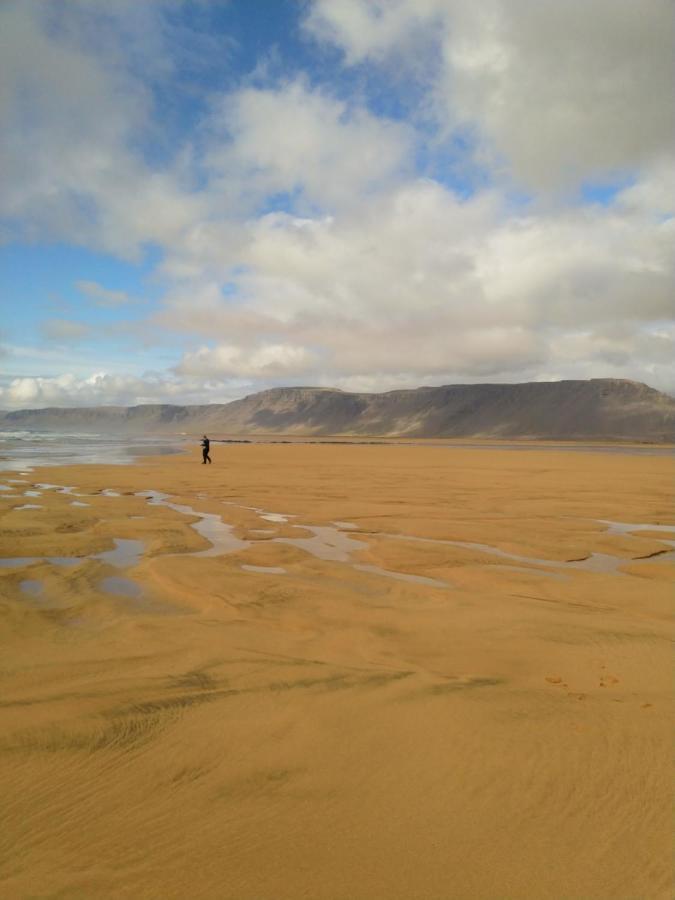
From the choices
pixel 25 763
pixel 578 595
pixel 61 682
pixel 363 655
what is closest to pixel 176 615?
pixel 61 682

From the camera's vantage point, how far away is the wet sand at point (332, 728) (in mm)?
2424

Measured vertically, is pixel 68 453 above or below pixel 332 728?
above

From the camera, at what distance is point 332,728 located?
353 cm

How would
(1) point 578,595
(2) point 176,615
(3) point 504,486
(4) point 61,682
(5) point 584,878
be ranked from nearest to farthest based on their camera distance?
1. (5) point 584,878
2. (4) point 61,682
3. (2) point 176,615
4. (1) point 578,595
5. (3) point 504,486

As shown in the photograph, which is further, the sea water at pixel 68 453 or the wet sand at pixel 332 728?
the sea water at pixel 68 453

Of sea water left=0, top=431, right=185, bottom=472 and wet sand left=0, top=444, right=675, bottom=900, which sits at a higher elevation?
sea water left=0, top=431, right=185, bottom=472

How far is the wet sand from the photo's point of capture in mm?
2424

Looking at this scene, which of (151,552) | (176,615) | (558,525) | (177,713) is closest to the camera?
(177,713)

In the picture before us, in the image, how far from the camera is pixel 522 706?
3818mm

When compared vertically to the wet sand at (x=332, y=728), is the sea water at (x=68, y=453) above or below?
above

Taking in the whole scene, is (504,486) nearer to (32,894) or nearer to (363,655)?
(363,655)

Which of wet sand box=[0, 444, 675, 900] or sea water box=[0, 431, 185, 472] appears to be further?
sea water box=[0, 431, 185, 472]

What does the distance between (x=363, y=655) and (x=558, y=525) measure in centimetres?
874

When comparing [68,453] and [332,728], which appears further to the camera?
[68,453]
